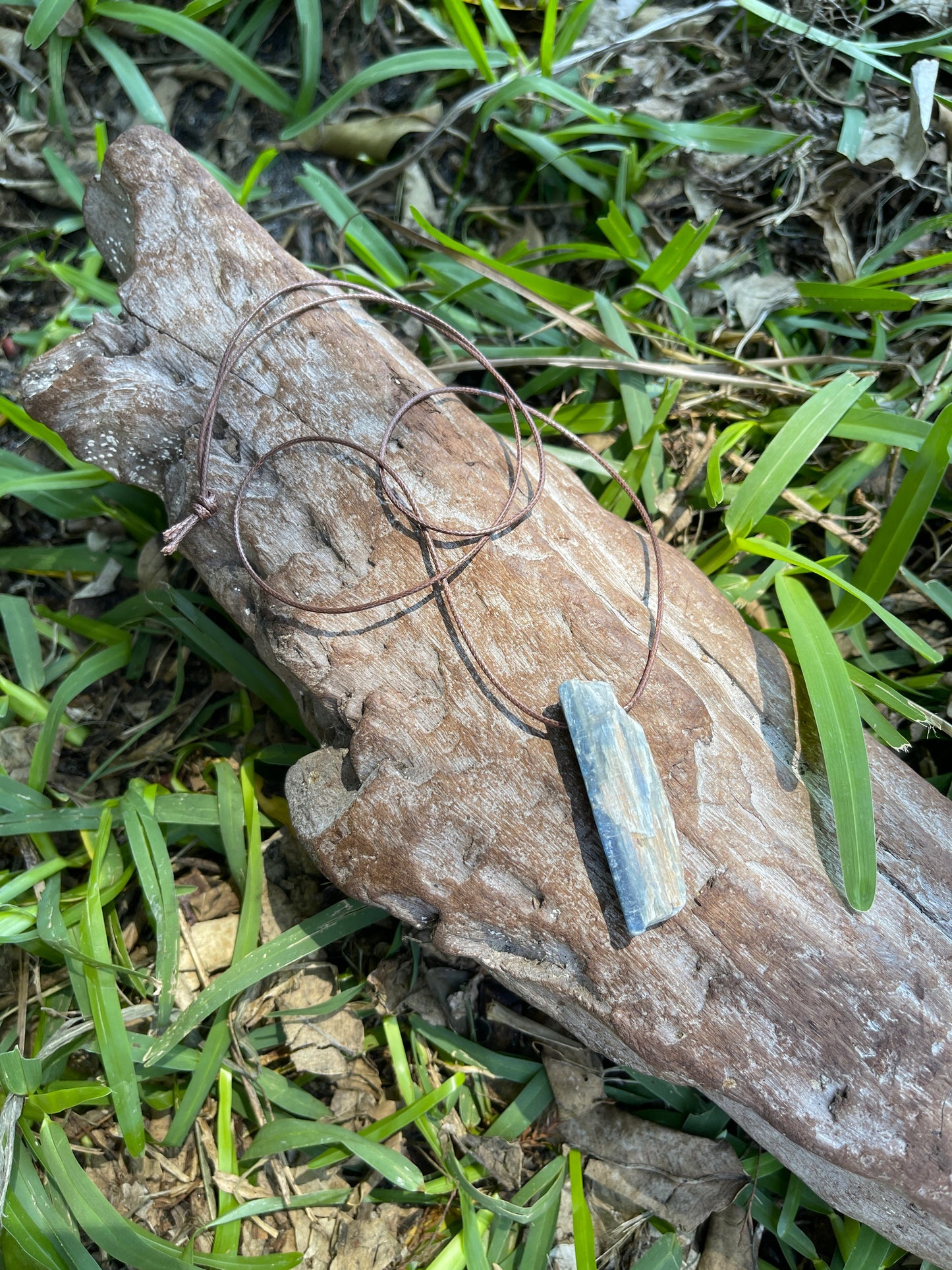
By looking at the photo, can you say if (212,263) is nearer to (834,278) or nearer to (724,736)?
(724,736)

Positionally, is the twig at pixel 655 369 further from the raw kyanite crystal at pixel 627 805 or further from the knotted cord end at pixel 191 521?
the raw kyanite crystal at pixel 627 805

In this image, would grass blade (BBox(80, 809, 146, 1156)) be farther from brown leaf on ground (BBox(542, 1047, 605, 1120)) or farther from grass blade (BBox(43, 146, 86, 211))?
grass blade (BBox(43, 146, 86, 211))

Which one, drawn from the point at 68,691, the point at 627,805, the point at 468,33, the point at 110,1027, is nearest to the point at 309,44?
the point at 468,33

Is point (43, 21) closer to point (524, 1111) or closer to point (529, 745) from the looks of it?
point (529, 745)

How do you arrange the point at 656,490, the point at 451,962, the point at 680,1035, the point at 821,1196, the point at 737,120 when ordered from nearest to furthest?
the point at 680,1035 → the point at 821,1196 → the point at 451,962 → the point at 656,490 → the point at 737,120

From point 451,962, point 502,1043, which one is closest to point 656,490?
point 451,962

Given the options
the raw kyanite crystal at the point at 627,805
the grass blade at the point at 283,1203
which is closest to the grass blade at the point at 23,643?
the grass blade at the point at 283,1203
